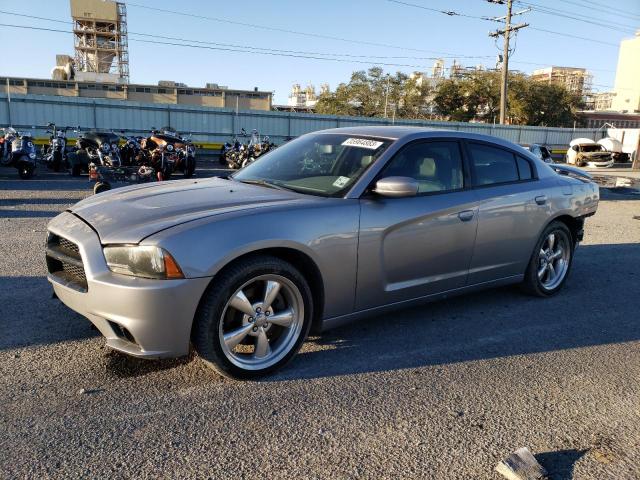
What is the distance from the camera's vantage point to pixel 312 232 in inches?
135

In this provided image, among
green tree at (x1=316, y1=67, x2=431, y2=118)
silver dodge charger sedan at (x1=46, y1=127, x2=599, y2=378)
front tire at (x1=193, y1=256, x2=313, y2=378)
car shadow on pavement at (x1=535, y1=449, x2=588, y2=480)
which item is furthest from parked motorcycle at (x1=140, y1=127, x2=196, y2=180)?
green tree at (x1=316, y1=67, x2=431, y2=118)

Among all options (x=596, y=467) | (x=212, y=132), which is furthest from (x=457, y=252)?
(x=212, y=132)

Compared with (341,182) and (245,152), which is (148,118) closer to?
(245,152)

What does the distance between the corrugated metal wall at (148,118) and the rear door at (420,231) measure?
61.1 feet

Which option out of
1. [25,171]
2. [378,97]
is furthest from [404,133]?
[378,97]

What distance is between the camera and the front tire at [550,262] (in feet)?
16.9

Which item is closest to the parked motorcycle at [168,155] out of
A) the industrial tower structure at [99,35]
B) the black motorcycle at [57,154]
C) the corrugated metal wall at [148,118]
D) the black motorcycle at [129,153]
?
the black motorcycle at [129,153]

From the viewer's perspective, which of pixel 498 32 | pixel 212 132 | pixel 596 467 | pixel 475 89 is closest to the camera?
pixel 596 467

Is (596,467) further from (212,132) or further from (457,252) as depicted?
(212,132)

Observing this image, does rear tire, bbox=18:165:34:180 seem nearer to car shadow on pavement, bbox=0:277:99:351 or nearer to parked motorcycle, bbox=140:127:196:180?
parked motorcycle, bbox=140:127:196:180

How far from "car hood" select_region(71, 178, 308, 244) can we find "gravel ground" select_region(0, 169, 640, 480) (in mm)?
934

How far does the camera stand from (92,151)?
13.8m

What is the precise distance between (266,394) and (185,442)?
636 mm

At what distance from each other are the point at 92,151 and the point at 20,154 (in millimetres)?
1647
